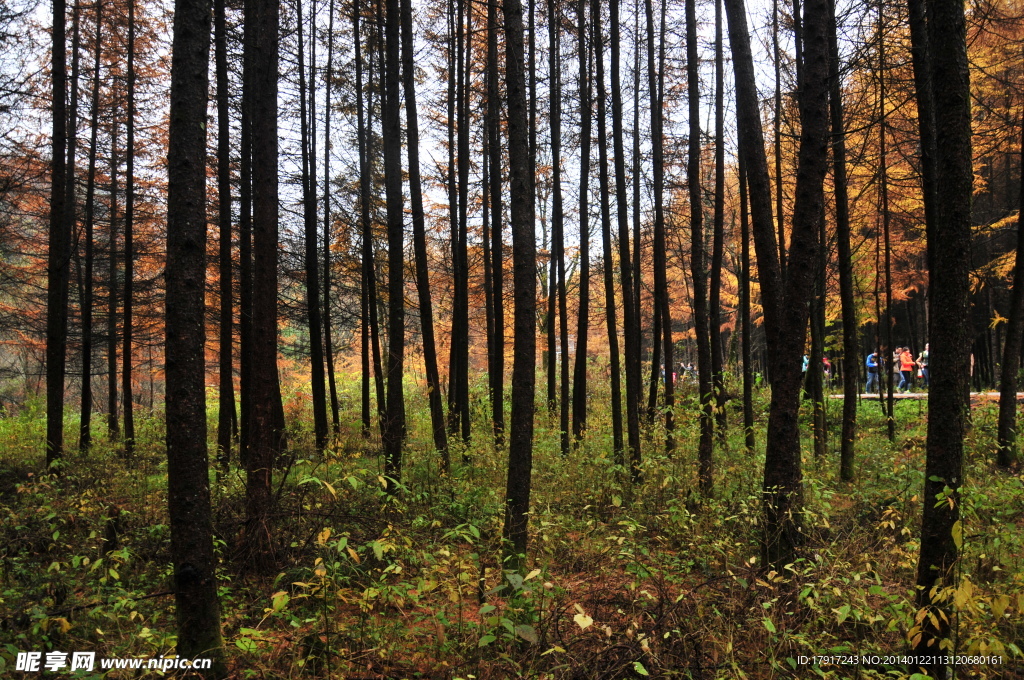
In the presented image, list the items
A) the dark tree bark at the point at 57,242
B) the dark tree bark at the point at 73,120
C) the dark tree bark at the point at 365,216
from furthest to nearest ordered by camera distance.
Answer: the dark tree bark at the point at 365,216
the dark tree bark at the point at 73,120
the dark tree bark at the point at 57,242

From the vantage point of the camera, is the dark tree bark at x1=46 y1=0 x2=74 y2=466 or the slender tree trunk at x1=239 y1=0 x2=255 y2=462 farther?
the dark tree bark at x1=46 y1=0 x2=74 y2=466

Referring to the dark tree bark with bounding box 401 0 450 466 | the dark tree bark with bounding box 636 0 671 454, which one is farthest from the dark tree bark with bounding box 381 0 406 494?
the dark tree bark with bounding box 636 0 671 454

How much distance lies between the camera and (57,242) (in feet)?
32.4

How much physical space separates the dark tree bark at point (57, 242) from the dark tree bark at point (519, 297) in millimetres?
9511

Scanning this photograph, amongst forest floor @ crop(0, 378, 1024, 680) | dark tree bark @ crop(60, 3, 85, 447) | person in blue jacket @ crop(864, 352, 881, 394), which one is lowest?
forest floor @ crop(0, 378, 1024, 680)

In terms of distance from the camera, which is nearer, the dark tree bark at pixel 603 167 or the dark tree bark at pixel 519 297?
the dark tree bark at pixel 519 297

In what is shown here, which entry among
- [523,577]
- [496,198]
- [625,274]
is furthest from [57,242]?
[523,577]

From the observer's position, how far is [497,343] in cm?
1298

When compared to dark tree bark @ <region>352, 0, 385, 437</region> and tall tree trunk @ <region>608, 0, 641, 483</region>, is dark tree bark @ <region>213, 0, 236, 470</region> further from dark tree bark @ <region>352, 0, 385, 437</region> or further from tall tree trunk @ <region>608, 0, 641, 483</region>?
tall tree trunk @ <region>608, 0, 641, 483</region>

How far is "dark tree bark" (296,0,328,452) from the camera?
453 inches

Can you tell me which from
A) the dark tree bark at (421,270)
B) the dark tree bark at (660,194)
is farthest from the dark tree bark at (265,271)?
the dark tree bark at (660,194)

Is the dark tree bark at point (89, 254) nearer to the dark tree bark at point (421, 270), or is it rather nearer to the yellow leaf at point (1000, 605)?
→ the dark tree bark at point (421, 270)

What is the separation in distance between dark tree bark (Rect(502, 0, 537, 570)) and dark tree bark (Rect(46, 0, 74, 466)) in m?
9.51

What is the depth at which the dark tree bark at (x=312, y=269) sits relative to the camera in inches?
453
